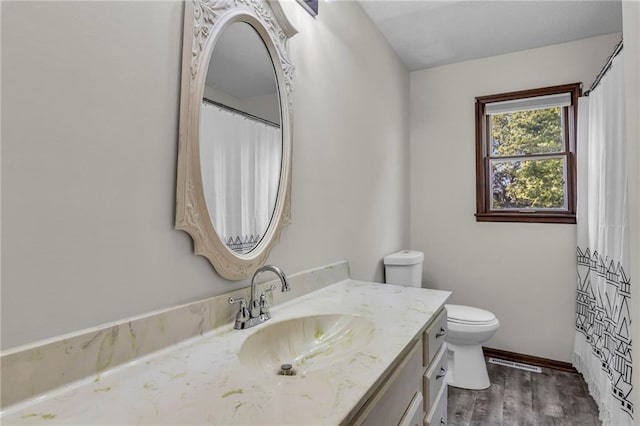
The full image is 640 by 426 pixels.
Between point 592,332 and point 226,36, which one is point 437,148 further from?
point 226,36

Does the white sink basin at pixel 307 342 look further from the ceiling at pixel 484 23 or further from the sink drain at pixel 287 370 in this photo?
the ceiling at pixel 484 23

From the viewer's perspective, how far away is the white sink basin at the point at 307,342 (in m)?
1.07

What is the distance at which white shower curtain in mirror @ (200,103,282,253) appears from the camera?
3.59 feet

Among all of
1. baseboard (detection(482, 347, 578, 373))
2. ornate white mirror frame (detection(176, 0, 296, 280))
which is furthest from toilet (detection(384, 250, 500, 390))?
ornate white mirror frame (detection(176, 0, 296, 280))

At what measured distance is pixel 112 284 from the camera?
0.82 m

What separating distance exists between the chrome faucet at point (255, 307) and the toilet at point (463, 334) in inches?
55.7

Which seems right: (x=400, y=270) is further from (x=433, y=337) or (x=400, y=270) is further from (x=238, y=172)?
(x=238, y=172)

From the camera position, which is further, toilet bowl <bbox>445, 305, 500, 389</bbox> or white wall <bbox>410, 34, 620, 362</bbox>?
white wall <bbox>410, 34, 620, 362</bbox>

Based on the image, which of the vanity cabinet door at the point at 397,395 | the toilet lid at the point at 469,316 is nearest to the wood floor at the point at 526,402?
the toilet lid at the point at 469,316

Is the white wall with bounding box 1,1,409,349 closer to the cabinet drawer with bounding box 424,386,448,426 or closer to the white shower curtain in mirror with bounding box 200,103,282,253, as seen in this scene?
the white shower curtain in mirror with bounding box 200,103,282,253

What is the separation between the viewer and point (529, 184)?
285 cm

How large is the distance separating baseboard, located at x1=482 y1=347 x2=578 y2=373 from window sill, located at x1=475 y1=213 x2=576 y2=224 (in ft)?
3.55

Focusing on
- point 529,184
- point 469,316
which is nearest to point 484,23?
point 529,184

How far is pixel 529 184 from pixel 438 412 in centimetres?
218
